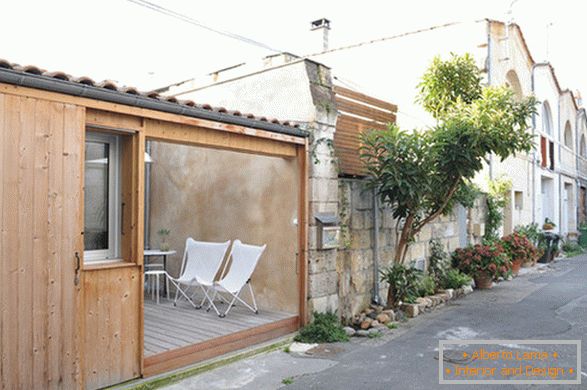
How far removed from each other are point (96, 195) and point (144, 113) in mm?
882

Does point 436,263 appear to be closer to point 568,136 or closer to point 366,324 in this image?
point 366,324

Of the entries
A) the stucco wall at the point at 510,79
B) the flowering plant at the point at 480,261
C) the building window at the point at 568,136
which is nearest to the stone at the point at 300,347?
the flowering plant at the point at 480,261

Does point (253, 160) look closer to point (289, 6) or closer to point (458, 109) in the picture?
point (458, 109)

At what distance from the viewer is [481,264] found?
33.2ft

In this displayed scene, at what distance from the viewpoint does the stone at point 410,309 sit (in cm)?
752

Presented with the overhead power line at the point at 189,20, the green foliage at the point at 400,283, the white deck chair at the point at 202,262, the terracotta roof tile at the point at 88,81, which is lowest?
the green foliage at the point at 400,283

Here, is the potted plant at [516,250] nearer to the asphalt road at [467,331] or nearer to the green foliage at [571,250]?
the asphalt road at [467,331]

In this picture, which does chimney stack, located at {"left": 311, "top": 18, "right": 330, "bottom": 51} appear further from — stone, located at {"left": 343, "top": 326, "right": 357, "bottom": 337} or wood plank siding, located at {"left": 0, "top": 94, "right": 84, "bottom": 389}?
wood plank siding, located at {"left": 0, "top": 94, "right": 84, "bottom": 389}

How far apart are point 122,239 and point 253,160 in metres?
2.86

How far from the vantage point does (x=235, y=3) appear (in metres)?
8.80

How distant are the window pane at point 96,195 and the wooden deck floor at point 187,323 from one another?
1.23 meters

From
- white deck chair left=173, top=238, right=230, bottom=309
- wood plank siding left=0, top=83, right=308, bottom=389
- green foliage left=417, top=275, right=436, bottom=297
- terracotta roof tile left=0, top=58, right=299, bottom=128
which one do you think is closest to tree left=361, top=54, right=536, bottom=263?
green foliage left=417, top=275, right=436, bottom=297

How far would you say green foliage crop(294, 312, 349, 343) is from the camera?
6.14 meters

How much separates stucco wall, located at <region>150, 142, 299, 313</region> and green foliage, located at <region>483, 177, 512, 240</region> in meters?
7.20
